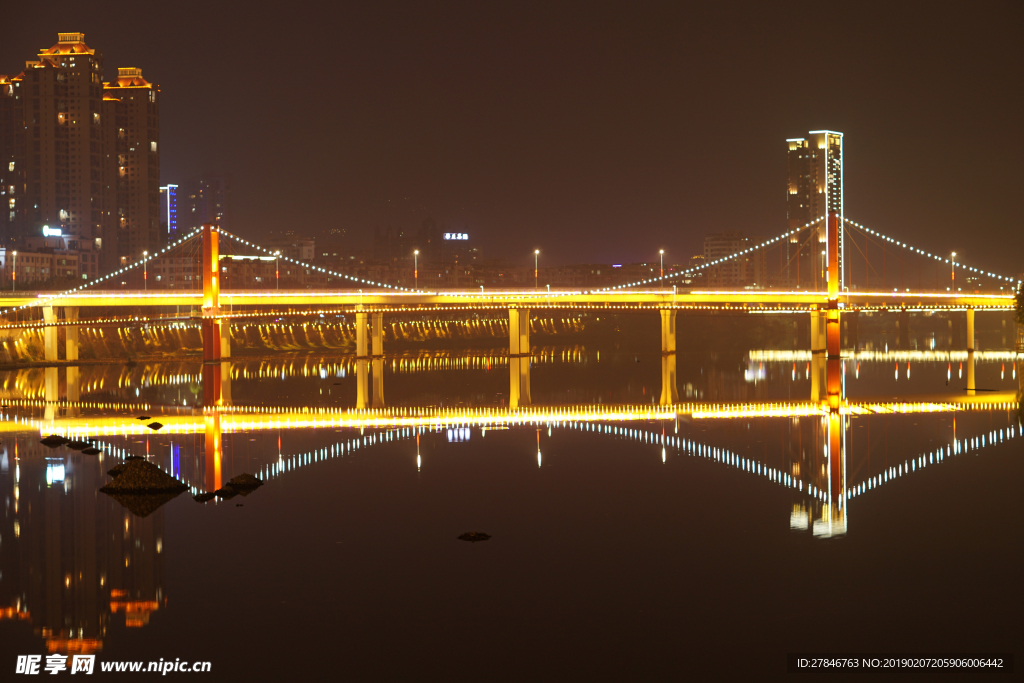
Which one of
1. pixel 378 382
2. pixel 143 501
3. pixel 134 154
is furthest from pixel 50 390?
Answer: pixel 134 154

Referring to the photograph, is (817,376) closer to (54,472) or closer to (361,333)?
(361,333)

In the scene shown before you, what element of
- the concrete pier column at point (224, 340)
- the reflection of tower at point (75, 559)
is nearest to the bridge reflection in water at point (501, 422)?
the reflection of tower at point (75, 559)

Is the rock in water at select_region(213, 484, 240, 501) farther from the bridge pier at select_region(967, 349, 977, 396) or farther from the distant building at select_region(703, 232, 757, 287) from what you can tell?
the distant building at select_region(703, 232, 757, 287)

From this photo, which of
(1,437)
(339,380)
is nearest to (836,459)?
(1,437)

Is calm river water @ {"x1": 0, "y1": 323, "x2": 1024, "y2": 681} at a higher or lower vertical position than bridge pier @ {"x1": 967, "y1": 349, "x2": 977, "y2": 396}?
lower

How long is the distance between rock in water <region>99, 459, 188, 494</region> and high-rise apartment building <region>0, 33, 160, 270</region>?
101 m

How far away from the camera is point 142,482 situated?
51.0 feet

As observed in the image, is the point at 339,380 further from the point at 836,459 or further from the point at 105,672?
the point at 105,672


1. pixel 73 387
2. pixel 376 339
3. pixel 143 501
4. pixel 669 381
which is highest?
pixel 376 339

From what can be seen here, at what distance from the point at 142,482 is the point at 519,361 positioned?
39143mm

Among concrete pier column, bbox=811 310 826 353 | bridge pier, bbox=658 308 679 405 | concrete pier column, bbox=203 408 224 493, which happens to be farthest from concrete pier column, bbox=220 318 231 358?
concrete pier column, bbox=811 310 826 353

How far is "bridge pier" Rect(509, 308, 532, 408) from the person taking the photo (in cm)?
3216

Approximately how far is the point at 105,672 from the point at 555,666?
3.98m

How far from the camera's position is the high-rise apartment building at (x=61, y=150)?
111 meters
